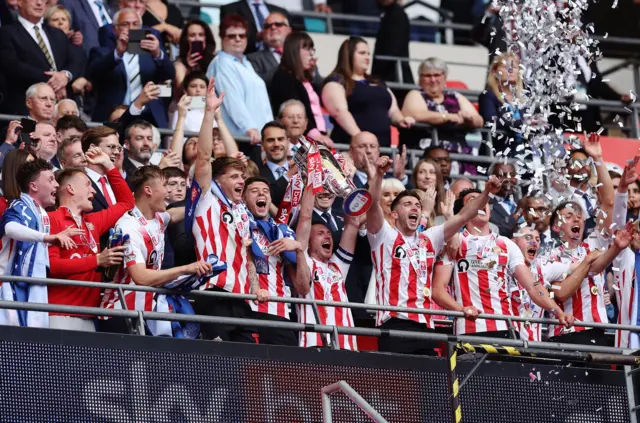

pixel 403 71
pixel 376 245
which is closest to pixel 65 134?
pixel 376 245

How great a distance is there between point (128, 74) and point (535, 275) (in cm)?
454

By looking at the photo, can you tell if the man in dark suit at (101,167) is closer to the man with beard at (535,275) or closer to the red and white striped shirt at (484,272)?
the red and white striped shirt at (484,272)

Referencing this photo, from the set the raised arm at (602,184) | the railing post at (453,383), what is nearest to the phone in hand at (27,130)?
the railing post at (453,383)

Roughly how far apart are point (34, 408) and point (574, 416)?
407cm

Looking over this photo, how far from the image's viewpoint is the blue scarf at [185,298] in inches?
430

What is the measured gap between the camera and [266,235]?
467 inches

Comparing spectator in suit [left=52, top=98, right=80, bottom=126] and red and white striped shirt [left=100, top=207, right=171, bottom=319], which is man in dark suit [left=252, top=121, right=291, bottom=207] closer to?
spectator in suit [left=52, top=98, right=80, bottom=126]

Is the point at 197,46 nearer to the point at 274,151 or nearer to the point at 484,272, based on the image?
the point at 274,151

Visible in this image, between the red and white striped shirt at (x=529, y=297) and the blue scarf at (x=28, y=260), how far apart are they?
12.7 feet

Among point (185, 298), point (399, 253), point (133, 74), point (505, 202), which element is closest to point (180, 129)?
point (133, 74)

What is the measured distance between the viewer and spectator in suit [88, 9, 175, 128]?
581 inches

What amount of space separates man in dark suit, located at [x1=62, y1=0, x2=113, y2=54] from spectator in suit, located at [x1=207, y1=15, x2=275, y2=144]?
5.43 feet

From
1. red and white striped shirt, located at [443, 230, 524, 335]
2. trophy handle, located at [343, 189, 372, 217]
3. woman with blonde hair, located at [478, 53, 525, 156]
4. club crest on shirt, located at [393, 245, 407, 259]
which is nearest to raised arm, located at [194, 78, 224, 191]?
trophy handle, located at [343, 189, 372, 217]

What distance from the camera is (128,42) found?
14695 mm
